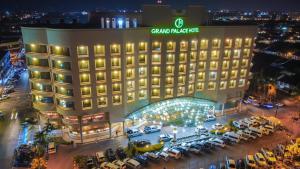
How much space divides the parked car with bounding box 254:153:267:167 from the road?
160 ft

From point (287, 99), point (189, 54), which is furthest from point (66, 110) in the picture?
point (287, 99)

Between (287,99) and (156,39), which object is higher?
(156,39)

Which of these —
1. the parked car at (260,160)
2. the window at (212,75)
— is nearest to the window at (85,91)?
the window at (212,75)

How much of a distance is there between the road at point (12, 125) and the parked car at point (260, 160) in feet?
160

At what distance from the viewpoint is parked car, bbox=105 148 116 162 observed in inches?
1908

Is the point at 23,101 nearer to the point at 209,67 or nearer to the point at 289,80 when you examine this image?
the point at 209,67

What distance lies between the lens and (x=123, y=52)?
53.1m

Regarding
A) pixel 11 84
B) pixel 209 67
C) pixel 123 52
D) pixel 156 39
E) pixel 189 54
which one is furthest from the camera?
pixel 11 84

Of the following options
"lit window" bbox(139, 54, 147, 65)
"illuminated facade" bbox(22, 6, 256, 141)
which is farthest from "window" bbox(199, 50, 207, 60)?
"lit window" bbox(139, 54, 147, 65)

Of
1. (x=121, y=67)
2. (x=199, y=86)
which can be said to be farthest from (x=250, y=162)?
(x=121, y=67)

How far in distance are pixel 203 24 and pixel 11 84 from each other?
78156 millimetres

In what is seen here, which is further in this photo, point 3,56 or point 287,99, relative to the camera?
point 3,56

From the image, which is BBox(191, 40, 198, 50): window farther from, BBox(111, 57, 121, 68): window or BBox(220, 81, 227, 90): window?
BBox(111, 57, 121, 68): window

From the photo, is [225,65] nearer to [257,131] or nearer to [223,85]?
[223,85]
